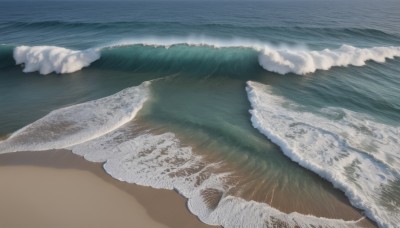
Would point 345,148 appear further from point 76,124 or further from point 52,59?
point 52,59

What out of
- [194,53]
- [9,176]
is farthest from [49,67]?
[9,176]

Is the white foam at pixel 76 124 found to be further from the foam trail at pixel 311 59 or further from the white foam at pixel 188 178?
the foam trail at pixel 311 59

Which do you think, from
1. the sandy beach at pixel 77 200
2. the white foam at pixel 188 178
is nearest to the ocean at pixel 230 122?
the white foam at pixel 188 178

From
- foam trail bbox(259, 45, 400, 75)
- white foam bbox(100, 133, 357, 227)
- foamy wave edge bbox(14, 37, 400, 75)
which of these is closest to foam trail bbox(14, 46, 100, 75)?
foamy wave edge bbox(14, 37, 400, 75)

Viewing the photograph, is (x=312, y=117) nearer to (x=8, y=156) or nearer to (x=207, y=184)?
(x=207, y=184)

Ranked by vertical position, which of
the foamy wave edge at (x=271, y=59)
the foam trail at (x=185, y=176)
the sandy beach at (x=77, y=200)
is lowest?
the sandy beach at (x=77, y=200)

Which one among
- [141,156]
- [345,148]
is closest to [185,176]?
[141,156]
